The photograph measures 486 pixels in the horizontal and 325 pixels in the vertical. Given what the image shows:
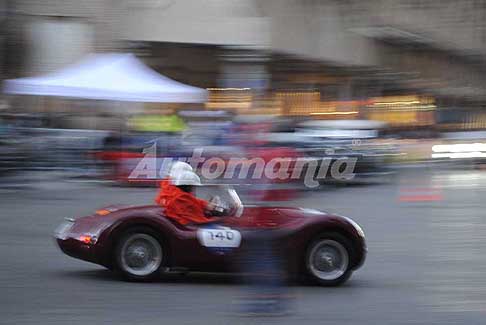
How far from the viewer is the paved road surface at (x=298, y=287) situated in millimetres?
7656

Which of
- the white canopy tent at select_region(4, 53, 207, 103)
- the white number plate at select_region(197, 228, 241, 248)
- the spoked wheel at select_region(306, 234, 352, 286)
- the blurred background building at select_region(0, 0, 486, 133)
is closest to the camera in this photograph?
the white number plate at select_region(197, 228, 241, 248)

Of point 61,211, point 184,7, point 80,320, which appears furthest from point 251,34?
point 80,320

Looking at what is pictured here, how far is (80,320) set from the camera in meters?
7.33

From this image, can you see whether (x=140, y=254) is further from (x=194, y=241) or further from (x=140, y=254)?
(x=194, y=241)

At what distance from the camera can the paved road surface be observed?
7656mm

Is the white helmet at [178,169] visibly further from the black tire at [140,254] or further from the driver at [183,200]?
the black tire at [140,254]

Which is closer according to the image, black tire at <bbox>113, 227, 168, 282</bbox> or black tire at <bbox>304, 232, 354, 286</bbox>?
black tire at <bbox>113, 227, 168, 282</bbox>

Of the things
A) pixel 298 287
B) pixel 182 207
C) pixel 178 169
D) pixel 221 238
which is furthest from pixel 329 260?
pixel 178 169

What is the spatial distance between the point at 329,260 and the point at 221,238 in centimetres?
108

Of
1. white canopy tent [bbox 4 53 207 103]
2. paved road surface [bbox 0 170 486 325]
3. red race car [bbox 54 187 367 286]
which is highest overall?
white canopy tent [bbox 4 53 207 103]

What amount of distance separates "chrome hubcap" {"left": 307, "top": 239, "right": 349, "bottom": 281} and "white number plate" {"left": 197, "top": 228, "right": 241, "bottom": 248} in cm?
74

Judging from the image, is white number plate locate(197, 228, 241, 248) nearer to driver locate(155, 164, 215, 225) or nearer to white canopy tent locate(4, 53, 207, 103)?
driver locate(155, 164, 215, 225)

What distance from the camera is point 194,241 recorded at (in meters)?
9.00

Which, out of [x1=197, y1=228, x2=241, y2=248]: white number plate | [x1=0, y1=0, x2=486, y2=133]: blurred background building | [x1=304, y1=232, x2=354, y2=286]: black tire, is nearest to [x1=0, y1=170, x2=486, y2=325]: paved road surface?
[x1=304, y1=232, x2=354, y2=286]: black tire
